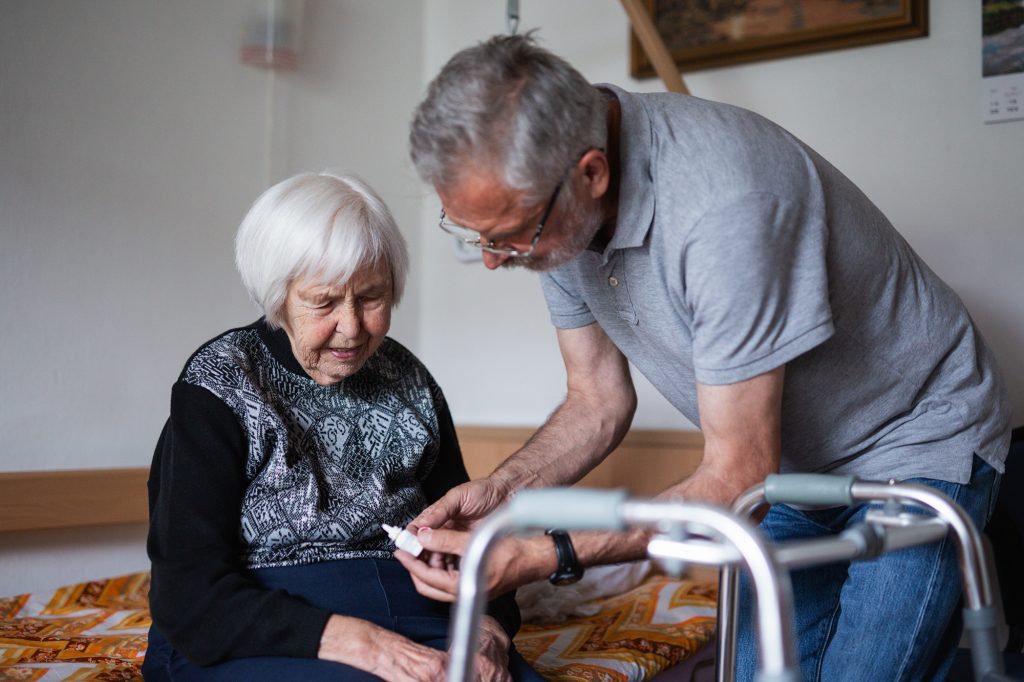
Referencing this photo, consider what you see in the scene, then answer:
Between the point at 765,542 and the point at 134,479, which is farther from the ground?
the point at 765,542

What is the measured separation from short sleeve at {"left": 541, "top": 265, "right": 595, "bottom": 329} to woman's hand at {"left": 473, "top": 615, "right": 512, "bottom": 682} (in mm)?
520

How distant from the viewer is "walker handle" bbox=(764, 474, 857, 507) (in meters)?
1.09

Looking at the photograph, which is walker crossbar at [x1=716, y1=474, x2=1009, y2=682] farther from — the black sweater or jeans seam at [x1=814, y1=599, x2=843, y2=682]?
the black sweater

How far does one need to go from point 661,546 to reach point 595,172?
59cm

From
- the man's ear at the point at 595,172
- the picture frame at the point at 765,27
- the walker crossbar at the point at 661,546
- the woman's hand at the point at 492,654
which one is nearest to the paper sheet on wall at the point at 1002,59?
the picture frame at the point at 765,27

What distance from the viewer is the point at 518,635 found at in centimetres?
211

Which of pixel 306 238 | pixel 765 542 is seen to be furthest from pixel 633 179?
pixel 765 542

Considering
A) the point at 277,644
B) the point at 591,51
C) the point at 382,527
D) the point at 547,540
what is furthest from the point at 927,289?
the point at 591,51

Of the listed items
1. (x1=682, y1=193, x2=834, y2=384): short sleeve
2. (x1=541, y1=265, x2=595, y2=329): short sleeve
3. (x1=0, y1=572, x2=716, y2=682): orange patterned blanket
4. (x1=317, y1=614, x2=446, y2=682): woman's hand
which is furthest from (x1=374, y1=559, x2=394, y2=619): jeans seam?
(x1=682, y1=193, x2=834, y2=384): short sleeve

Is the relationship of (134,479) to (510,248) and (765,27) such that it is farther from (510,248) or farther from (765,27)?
(765,27)

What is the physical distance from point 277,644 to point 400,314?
82.7 inches

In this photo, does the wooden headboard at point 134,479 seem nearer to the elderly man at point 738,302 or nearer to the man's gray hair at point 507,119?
the elderly man at point 738,302

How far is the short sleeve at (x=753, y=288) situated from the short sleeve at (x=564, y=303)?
17.3 inches

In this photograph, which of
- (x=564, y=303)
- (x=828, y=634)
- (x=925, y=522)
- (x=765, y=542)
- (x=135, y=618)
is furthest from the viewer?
(x=135, y=618)
